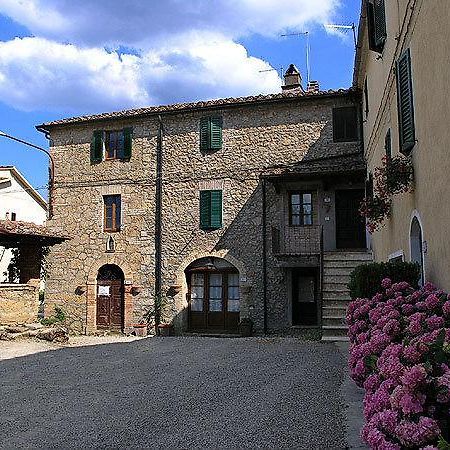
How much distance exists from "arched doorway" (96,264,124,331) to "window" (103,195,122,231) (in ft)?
4.29

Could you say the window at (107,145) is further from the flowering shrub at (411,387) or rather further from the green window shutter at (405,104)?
the flowering shrub at (411,387)

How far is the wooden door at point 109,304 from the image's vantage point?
17797 millimetres

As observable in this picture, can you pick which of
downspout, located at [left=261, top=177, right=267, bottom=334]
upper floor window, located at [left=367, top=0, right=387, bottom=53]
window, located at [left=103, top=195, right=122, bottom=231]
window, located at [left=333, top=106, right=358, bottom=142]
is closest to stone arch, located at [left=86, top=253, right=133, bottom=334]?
window, located at [left=103, top=195, right=122, bottom=231]

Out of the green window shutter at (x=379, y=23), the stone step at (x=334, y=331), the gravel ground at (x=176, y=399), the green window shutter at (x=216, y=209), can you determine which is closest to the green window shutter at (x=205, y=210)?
the green window shutter at (x=216, y=209)

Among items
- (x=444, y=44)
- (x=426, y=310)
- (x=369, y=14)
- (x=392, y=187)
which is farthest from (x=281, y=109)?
(x=426, y=310)

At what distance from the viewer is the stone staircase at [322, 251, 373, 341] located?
475 inches

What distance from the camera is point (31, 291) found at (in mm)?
14039

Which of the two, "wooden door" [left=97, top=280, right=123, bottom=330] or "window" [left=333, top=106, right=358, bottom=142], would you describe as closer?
"window" [left=333, top=106, right=358, bottom=142]

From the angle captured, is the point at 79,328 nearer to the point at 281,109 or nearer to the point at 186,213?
the point at 186,213

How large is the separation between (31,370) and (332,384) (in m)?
5.15

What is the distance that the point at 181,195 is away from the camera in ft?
57.1

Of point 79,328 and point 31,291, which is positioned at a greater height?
point 31,291

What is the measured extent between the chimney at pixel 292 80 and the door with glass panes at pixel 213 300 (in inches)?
264

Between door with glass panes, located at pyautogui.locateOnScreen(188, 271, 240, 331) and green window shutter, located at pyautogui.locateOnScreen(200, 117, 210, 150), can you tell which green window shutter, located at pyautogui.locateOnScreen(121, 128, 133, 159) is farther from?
door with glass panes, located at pyautogui.locateOnScreen(188, 271, 240, 331)
